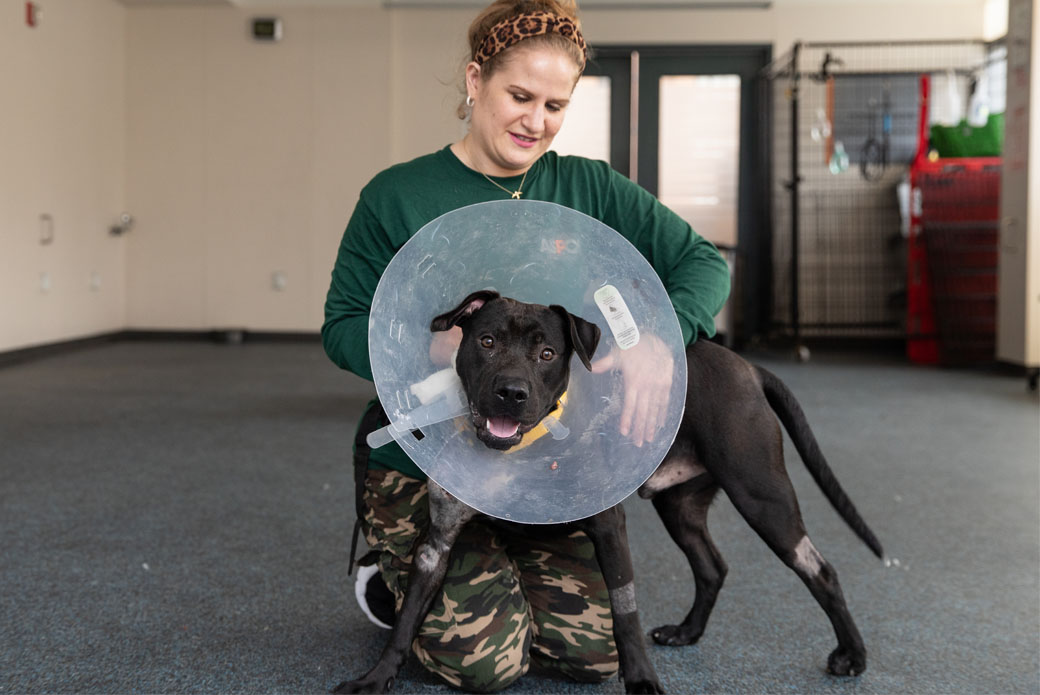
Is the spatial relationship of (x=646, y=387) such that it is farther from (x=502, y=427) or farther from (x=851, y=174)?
(x=851, y=174)

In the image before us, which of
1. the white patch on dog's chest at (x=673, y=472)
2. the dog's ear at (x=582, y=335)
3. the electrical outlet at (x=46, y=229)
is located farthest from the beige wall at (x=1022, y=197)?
the electrical outlet at (x=46, y=229)

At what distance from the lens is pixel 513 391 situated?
1357 mm

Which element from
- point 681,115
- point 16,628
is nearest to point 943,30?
point 681,115

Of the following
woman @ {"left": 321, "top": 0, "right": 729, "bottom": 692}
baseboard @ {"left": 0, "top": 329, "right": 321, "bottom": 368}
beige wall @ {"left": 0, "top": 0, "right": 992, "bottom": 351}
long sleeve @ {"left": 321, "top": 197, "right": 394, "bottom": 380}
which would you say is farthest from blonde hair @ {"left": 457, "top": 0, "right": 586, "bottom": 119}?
baseboard @ {"left": 0, "top": 329, "right": 321, "bottom": 368}

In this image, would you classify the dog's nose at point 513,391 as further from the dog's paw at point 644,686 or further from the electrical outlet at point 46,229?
the electrical outlet at point 46,229

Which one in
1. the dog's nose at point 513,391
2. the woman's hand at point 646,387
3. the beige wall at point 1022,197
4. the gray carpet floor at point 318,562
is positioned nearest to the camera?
the dog's nose at point 513,391

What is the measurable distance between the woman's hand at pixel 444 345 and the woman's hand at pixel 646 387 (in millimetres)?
265

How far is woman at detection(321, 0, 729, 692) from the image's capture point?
5.50ft

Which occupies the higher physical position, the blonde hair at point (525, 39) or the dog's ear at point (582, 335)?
the blonde hair at point (525, 39)

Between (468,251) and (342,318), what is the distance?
39 centimetres

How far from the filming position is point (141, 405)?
4828 millimetres

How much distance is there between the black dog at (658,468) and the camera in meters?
1.44

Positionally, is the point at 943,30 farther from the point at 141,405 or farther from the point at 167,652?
the point at 167,652

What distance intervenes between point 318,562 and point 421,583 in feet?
2.86
